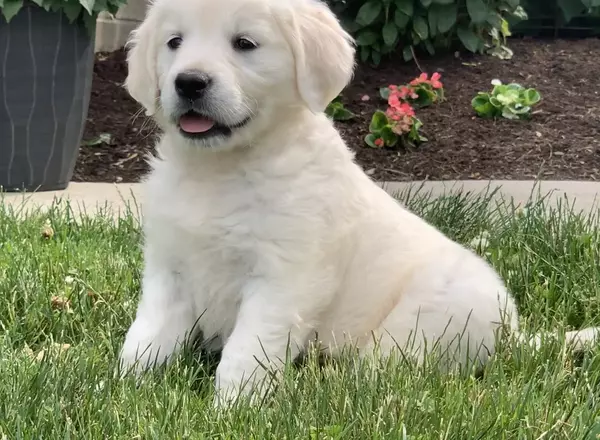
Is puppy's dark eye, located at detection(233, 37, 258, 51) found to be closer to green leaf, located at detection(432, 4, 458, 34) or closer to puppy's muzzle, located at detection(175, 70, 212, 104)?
puppy's muzzle, located at detection(175, 70, 212, 104)

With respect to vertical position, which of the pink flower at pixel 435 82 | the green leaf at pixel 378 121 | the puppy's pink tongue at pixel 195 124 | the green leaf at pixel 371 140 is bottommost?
the green leaf at pixel 371 140

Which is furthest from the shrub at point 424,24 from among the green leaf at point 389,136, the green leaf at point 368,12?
the green leaf at point 389,136

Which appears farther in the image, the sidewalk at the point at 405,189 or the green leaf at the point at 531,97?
the green leaf at the point at 531,97

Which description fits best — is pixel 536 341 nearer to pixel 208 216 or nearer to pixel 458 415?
pixel 458 415

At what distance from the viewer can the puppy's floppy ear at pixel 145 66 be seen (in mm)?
2789

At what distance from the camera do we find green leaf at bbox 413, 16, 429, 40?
273 inches

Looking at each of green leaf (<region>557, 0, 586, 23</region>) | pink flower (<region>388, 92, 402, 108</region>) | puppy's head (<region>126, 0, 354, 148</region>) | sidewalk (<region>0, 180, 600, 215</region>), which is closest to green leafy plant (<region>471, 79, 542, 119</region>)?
pink flower (<region>388, 92, 402, 108</region>)

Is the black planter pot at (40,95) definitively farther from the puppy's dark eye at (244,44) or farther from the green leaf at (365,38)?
the puppy's dark eye at (244,44)

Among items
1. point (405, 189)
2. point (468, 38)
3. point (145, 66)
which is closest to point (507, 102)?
point (468, 38)

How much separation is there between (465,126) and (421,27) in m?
1.22

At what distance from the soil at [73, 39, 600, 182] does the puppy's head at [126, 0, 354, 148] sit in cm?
240

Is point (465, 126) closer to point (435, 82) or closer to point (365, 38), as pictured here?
point (435, 82)

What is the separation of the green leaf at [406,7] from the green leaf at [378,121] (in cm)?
127

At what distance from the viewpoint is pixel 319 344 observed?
104 inches
